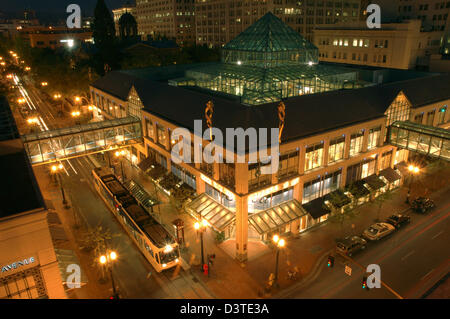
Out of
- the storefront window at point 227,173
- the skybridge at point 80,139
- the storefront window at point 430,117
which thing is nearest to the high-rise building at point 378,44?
the storefront window at point 430,117

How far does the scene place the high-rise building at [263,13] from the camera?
12575 cm

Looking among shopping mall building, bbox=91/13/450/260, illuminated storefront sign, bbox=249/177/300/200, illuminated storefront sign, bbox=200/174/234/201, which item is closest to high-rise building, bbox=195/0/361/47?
shopping mall building, bbox=91/13/450/260

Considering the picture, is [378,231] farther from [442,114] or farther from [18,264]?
[18,264]

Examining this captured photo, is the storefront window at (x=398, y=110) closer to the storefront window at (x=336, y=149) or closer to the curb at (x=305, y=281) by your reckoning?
the storefront window at (x=336, y=149)

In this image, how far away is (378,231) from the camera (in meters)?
37.8

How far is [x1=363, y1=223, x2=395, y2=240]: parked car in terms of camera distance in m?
37.5

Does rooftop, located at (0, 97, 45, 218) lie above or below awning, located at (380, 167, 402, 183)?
above

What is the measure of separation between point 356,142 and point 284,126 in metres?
11.7

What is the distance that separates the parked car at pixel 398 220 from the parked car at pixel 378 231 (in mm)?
1295

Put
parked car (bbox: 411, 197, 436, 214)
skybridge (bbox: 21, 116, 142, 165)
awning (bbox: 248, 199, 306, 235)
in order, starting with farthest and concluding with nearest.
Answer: skybridge (bbox: 21, 116, 142, 165) → parked car (bbox: 411, 197, 436, 214) → awning (bbox: 248, 199, 306, 235)

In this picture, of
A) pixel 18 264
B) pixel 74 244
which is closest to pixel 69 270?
pixel 74 244

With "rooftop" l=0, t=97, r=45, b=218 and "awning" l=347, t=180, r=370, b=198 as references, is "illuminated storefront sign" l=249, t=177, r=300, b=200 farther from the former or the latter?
"rooftop" l=0, t=97, r=45, b=218

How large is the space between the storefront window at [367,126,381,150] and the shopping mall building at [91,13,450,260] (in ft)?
0.49

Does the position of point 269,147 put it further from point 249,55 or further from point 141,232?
point 249,55
